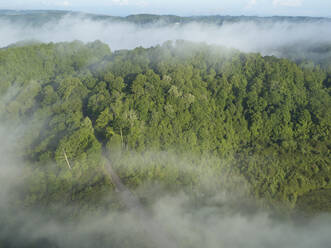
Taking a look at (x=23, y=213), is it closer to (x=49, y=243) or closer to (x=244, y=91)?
(x=49, y=243)

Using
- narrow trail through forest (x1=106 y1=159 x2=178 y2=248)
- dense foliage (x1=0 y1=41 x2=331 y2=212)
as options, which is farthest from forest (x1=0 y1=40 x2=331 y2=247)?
narrow trail through forest (x1=106 y1=159 x2=178 y2=248)

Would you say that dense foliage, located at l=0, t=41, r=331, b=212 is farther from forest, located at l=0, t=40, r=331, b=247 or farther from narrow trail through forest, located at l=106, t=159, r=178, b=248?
narrow trail through forest, located at l=106, t=159, r=178, b=248

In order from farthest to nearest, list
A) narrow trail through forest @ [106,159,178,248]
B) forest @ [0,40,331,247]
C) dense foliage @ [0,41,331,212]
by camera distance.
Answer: dense foliage @ [0,41,331,212] → forest @ [0,40,331,247] → narrow trail through forest @ [106,159,178,248]

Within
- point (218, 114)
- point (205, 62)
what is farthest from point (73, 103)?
point (205, 62)

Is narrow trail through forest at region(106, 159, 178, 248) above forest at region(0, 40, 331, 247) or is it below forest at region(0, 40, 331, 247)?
below

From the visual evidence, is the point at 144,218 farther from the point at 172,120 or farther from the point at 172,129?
the point at 172,120

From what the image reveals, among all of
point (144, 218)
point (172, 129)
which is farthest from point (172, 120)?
point (144, 218)

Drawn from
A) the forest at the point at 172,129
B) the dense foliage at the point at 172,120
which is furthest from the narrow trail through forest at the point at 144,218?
the dense foliage at the point at 172,120
